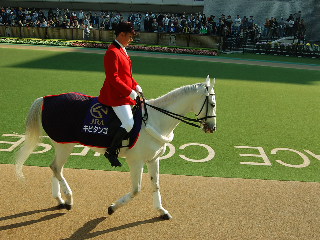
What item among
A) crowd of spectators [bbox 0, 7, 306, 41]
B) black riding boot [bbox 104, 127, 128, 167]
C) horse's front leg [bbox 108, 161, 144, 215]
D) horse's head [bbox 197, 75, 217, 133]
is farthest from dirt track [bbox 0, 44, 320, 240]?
crowd of spectators [bbox 0, 7, 306, 41]

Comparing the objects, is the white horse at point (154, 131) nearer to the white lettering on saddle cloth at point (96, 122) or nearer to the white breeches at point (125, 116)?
→ the white breeches at point (125, 116)

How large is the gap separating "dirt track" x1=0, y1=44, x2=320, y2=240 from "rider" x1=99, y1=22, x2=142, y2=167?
3.18 ft

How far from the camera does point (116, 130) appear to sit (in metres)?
4.53

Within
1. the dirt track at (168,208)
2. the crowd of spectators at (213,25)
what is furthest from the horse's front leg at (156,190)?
the crowd of spectators at (213,25)

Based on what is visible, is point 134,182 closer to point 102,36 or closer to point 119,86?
point 119,86

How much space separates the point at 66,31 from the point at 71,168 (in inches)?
1094

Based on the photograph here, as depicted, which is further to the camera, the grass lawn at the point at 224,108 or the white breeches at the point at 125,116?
the grass lawn at the point at 224,108

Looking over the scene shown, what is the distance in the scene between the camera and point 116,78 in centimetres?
440

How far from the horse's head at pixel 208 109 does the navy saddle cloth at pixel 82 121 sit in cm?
91

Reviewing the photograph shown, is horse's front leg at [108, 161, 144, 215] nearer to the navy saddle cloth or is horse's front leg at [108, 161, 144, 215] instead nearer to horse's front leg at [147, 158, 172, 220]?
horse's front leg at [147, 158, 172, 220]

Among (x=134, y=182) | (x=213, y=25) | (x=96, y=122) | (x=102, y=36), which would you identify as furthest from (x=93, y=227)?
(x=102, y=36)

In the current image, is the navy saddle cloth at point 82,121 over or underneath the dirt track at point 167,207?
over

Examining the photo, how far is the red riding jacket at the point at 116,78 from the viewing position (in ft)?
14.5

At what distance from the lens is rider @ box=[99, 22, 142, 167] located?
442cm
